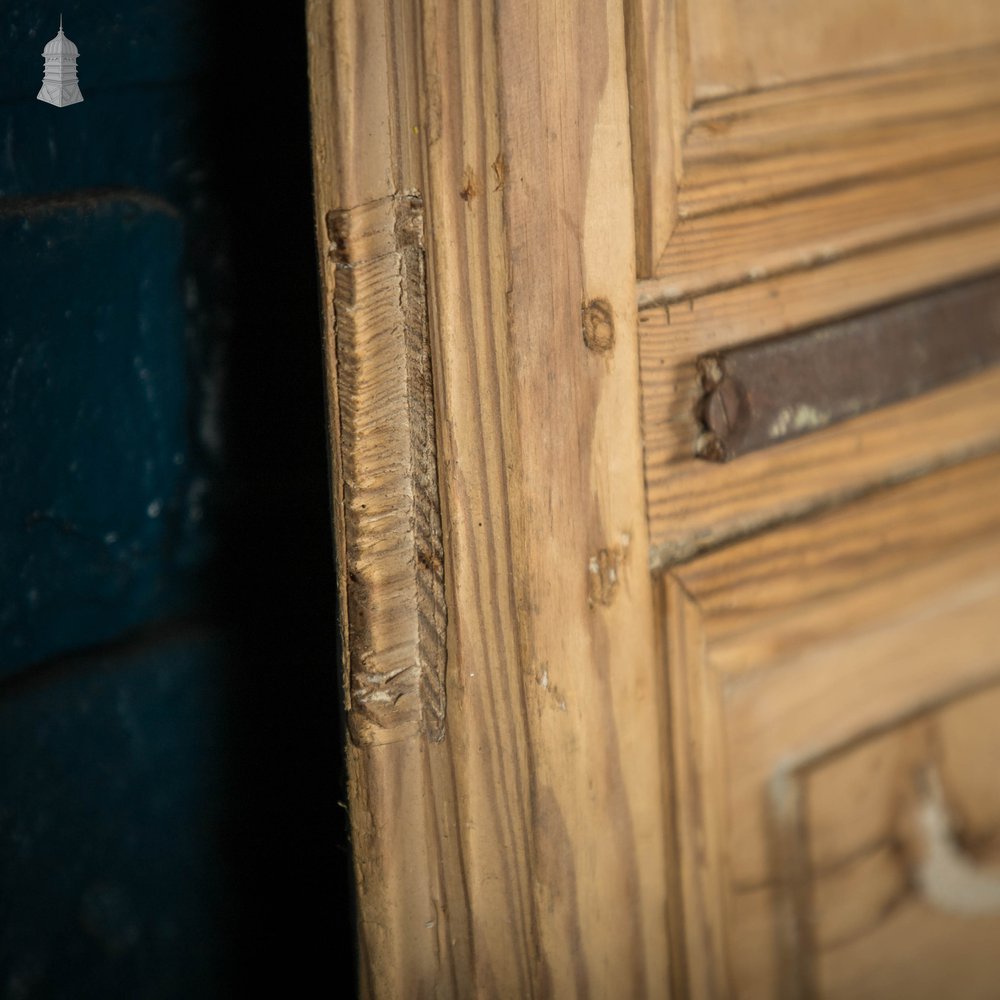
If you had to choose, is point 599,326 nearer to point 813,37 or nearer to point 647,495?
point 647,495

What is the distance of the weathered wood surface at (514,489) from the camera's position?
47cm

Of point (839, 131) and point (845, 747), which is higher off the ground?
point (839, 131)

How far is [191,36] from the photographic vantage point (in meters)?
0.65

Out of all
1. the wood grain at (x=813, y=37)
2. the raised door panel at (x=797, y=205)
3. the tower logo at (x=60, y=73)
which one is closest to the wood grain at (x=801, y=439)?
the raised door panel at (x=797, y=205)

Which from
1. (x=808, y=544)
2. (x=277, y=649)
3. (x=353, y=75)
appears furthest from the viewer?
(x=277, y=649)

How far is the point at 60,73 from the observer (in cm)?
62

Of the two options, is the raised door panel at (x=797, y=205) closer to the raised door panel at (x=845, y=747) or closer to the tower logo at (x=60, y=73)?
the raised door panel at (x=845, y=747)

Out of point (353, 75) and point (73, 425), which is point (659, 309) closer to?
point (353, 75)

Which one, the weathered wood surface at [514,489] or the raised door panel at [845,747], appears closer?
the weathered wood surface at [514,489]

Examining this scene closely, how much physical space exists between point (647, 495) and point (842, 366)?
146mm

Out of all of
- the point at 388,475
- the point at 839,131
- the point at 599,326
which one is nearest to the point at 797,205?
the point at 839,131

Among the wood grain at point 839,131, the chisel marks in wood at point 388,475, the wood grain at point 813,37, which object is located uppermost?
the wood grain at point 813,37

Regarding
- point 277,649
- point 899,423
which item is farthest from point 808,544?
point 277,649

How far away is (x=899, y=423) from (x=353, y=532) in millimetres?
364
